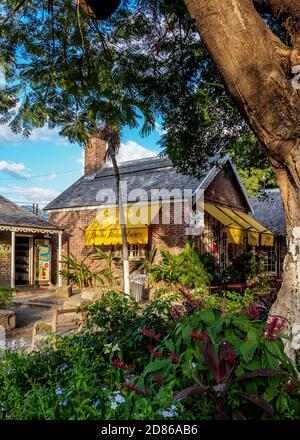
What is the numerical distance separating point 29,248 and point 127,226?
21.8 ft

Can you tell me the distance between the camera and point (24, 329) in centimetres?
944

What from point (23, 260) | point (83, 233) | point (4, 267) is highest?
point (83, 233)

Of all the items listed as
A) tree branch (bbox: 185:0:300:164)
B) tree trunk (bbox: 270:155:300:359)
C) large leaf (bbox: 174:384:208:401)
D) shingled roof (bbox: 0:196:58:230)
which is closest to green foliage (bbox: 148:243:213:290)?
shingled roof (bbox: 0:196:58:230)

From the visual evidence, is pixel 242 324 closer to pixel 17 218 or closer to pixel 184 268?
pixel 184 268

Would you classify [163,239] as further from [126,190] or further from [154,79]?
[154,79]

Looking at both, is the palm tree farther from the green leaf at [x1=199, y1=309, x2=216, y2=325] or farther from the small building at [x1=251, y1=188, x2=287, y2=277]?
the small building at [x1=251, y1=188, x2=287, y2=277]

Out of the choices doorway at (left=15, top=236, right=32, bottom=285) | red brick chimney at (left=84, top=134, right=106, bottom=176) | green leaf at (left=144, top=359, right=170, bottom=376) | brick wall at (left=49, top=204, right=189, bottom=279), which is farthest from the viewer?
red brick chimney at (left=84, top=134, right=106, bottom=176)

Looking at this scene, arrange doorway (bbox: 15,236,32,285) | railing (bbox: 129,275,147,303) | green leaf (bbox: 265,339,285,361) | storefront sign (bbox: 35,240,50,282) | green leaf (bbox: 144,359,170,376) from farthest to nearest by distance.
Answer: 1. storefront sign (bbox: 35,240,50,282)
2. doorway (bbox: 15,236,32,285)
3. railing (bbox: 129,275,147,303)
4. green leaf (bbox: 144,359,170,376)
5. green leaf (bbox: 265,339,285,361)

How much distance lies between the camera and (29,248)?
20.6 meters

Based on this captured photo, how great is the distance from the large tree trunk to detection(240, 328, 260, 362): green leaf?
1.02m

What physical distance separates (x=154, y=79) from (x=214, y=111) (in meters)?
2.61

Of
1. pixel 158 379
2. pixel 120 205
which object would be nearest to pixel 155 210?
pixel 120 205

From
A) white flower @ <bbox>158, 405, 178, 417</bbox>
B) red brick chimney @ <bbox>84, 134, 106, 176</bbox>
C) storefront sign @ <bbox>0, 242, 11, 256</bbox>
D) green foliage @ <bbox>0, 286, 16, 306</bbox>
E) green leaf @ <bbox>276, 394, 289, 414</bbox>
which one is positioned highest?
red brick chimney @ <bbox>84, 134, 106, 176</bbox>

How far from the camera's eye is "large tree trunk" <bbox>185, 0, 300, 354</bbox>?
324 centimetres
